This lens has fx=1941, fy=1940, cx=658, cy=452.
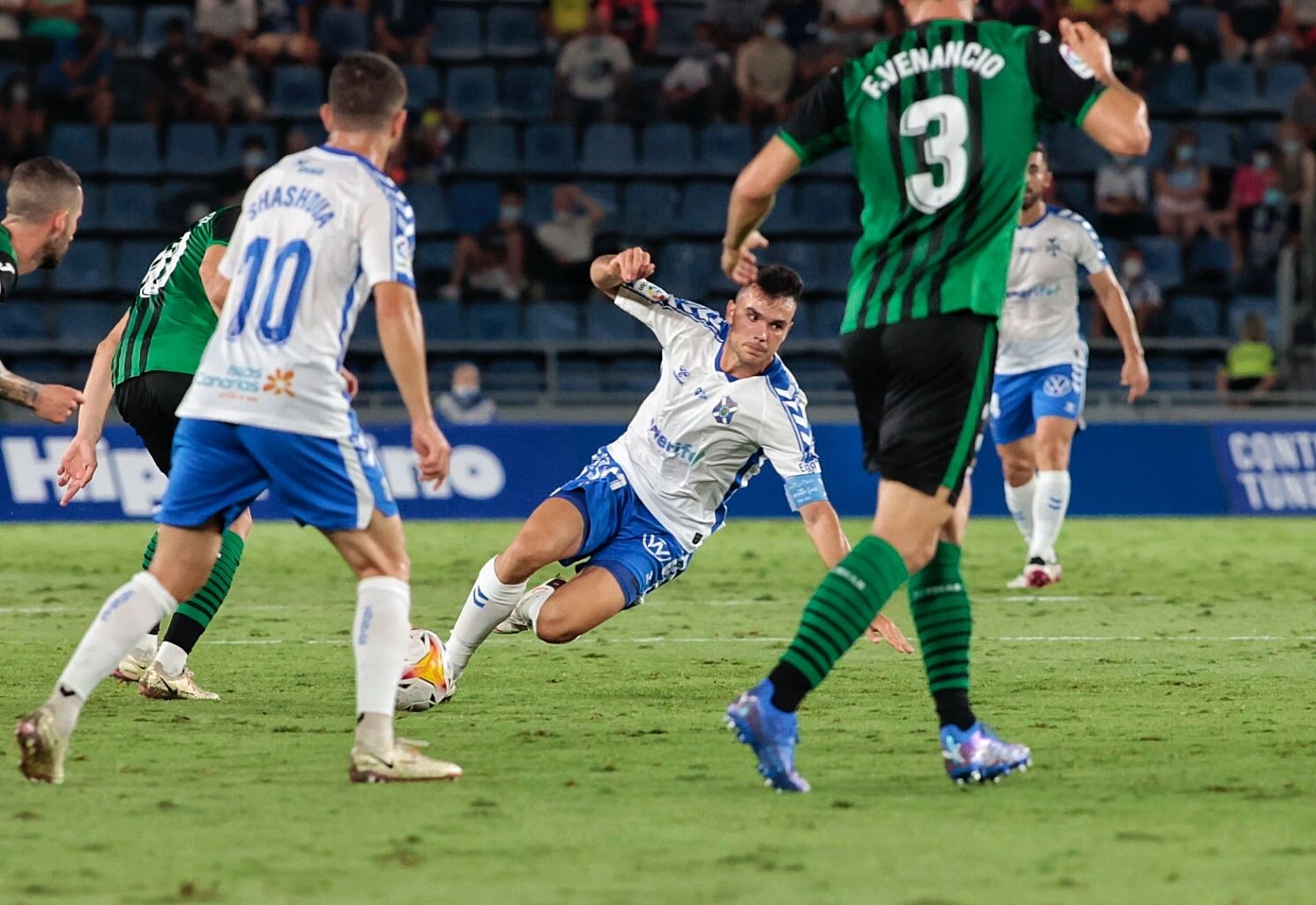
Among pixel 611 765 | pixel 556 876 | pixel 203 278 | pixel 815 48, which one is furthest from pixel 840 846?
pixel 815 48

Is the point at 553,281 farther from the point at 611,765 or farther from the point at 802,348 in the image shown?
the point at 611,765

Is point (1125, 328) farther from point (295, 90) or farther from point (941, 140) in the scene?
point (295, 90)

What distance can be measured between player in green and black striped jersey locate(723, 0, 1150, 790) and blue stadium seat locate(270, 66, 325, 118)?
1623cm

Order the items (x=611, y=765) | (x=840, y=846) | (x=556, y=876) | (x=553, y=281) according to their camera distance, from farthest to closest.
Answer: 1. (x=553, y=281)
2. (x=611, y=765)
3. (x=840, y=846)
4. (x=556, y=876)

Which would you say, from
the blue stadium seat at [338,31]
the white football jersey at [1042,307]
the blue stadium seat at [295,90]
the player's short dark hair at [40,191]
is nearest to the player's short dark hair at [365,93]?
the player's short dark hair at [40,191]

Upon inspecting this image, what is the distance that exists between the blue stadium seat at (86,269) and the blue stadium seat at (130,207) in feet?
1.16

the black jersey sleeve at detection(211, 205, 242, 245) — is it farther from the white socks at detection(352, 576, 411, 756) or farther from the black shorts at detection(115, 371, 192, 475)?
the white socks at detection(352, 576, 411, 756)

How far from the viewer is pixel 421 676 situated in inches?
258

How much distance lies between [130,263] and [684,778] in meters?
15.4

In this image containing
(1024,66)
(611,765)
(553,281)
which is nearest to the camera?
(1024,66)

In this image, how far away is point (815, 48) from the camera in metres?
21.1

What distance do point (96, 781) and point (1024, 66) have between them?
3.09m

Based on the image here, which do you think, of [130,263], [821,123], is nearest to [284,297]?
[821,123]

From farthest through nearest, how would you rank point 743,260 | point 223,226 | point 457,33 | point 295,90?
point 457,33, point 295,90, point 223,226, point 743,260
